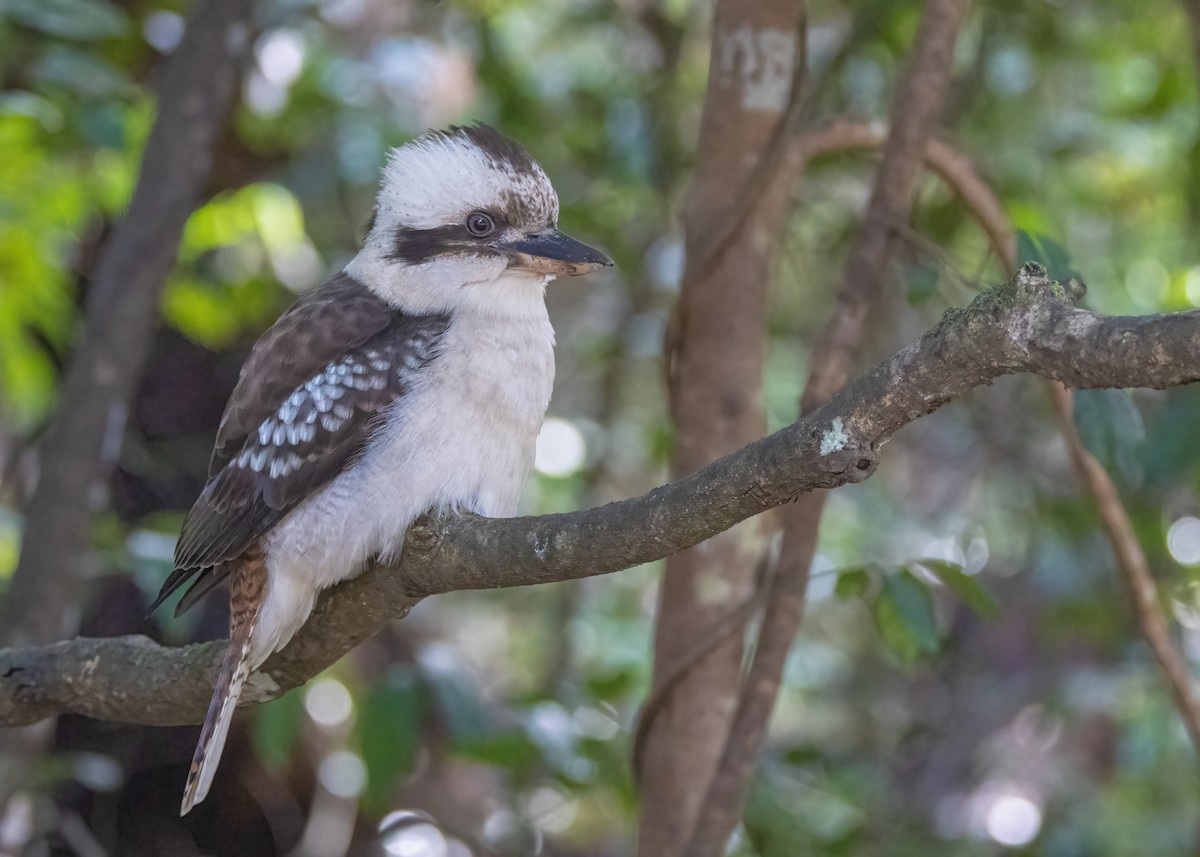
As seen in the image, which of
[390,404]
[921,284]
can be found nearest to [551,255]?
[390,404]

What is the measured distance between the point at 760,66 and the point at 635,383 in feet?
6.74

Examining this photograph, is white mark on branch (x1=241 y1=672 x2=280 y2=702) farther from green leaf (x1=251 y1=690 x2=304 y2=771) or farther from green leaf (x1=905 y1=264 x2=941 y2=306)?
→ green leaf (x1=905 y1=264 x2=941 y2=306)

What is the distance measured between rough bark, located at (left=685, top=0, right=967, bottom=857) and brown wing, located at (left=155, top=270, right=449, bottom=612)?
64cm

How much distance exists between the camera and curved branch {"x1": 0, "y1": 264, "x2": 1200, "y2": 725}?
991 mm

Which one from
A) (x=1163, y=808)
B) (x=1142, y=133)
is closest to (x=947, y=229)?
(x=1142, y=133)

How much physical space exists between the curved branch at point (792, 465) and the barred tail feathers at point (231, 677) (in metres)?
0.06

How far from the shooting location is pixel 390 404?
6.21 feet

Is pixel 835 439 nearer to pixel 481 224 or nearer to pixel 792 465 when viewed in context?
pixel 792 465

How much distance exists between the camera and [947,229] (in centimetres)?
326

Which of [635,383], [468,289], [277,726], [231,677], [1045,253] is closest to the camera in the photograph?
[231,677]

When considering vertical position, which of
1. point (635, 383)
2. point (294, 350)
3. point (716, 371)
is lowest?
point (294, 350)

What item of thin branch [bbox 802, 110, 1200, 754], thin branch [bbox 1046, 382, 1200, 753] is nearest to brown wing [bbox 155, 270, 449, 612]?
thin branch [bbox 802, 110, 1200, 754]

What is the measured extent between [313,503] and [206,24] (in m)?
1.19

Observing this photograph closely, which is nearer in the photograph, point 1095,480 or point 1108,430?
point 1108,430
